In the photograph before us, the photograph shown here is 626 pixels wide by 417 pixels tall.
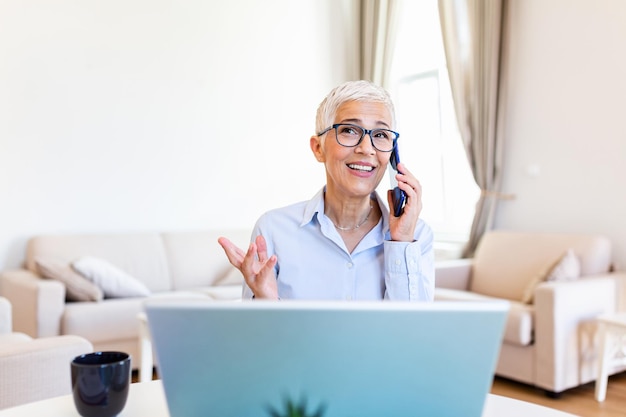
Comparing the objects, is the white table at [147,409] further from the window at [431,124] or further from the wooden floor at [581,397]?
the window at [431,124]

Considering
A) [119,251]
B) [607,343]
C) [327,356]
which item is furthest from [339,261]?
[119,251]

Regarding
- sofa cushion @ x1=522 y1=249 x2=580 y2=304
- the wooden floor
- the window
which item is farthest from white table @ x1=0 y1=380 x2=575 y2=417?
the window

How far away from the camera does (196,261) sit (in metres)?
4.18

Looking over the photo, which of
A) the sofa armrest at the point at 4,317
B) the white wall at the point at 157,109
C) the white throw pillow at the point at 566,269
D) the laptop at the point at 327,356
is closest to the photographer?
the laptop at the point at 327,356

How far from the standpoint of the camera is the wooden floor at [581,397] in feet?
9.09

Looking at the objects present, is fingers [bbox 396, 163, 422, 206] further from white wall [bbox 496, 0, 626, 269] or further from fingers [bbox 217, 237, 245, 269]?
white wall [bbox 496, 0, 626, 269]

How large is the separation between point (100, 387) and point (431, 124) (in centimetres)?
462

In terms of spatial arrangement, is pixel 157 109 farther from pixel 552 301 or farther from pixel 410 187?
pixel 410 187

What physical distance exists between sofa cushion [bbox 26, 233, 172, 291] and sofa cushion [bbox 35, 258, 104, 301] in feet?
0.91

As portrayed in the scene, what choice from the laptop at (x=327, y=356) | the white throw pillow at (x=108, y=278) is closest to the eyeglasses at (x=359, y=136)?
the laptop at (x=327, y=356)

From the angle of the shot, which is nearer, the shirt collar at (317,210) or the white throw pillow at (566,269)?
the shirt collar at (317,210)

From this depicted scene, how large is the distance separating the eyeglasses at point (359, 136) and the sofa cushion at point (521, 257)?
2371mm

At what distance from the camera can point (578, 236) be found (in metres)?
3.51

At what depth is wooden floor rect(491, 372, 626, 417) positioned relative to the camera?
109 inches
